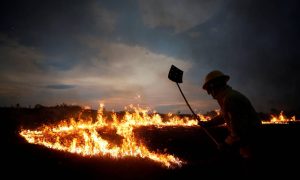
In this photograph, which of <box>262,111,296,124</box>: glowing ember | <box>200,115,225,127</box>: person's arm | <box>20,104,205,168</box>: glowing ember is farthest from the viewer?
<box>262,111,296,124</box>: glowing ember

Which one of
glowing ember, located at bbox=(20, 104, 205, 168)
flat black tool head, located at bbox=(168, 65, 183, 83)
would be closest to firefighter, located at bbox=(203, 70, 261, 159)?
flat black tool head, located at bbox=(168, 65, 183, 83)

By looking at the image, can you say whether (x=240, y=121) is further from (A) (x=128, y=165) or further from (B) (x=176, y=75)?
(A) (x=128, y=165)

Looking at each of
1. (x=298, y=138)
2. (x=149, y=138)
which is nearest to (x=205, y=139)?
(x=149, y=138)

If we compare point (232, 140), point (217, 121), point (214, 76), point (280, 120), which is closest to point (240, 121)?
point (232, 140)

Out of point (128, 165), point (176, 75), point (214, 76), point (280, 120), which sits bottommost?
point (128, 165)

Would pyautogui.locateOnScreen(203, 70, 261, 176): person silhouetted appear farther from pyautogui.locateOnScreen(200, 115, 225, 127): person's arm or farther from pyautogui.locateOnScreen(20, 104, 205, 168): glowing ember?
pyautogui.locateOnScreen(20, 104, 205, 168): glowing ember

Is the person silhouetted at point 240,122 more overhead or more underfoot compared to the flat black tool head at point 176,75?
more underfoot

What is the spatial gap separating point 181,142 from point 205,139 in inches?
66.8

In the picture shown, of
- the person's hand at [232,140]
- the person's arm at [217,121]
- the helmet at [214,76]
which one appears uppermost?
the helmet at [214,76]

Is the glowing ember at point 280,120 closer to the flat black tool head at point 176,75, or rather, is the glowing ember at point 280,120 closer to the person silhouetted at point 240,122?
the flat black tool head at point 176,75

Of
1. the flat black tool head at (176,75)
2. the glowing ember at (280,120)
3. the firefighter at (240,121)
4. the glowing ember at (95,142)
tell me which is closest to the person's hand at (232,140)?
the firefighter at (240,121)

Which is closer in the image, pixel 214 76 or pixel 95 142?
pixel 214 76

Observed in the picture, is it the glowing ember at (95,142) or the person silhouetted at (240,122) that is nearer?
the person silhouetted at (240,122)

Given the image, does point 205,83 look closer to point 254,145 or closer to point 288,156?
point 254,145
